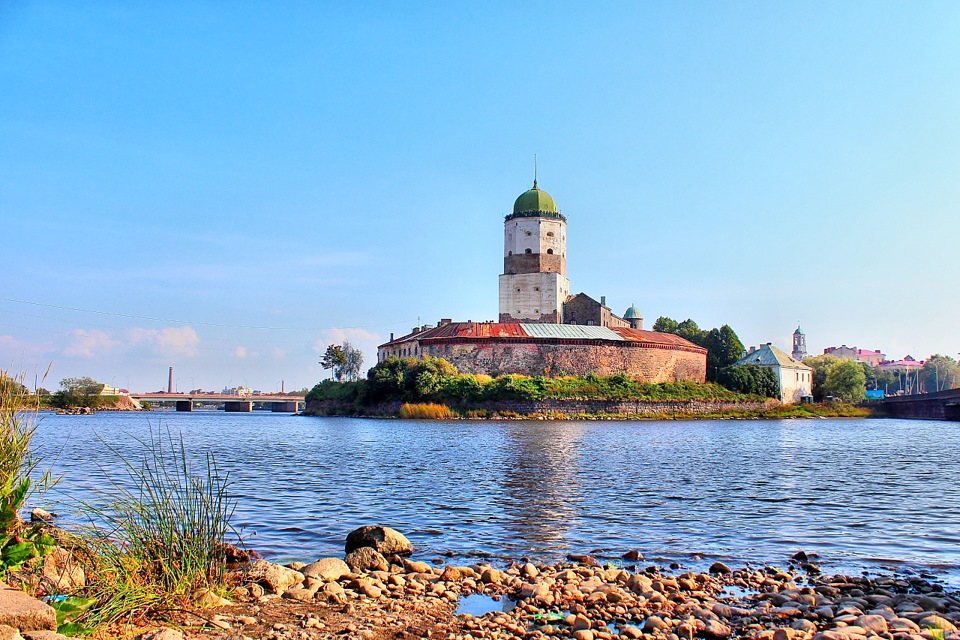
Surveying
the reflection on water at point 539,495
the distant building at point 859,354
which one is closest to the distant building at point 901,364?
the distant building at point 859,354

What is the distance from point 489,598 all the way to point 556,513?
571cm

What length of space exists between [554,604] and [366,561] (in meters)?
2.43

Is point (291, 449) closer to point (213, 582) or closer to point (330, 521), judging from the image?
point (330, 521)

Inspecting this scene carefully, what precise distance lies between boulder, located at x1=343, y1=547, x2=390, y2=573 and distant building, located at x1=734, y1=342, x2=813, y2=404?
69114 millimetres

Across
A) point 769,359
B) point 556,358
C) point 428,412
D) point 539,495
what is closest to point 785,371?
point 769,359

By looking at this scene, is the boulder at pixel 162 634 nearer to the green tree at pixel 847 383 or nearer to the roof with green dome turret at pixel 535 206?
the roof with green dome turret at pixel 535 206

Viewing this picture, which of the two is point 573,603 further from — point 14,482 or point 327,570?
point 14,482

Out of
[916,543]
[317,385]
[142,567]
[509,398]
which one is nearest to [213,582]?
[142,567]

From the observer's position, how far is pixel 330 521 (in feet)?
41.5

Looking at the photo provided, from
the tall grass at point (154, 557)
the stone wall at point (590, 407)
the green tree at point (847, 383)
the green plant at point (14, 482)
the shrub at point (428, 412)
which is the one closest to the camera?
the tall grass at point (154, 557)

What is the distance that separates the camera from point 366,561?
895cm

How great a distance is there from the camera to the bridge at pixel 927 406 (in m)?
62.8

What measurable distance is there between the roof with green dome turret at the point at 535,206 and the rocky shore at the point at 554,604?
6622 cm

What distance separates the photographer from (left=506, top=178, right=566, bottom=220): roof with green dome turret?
244 feet
